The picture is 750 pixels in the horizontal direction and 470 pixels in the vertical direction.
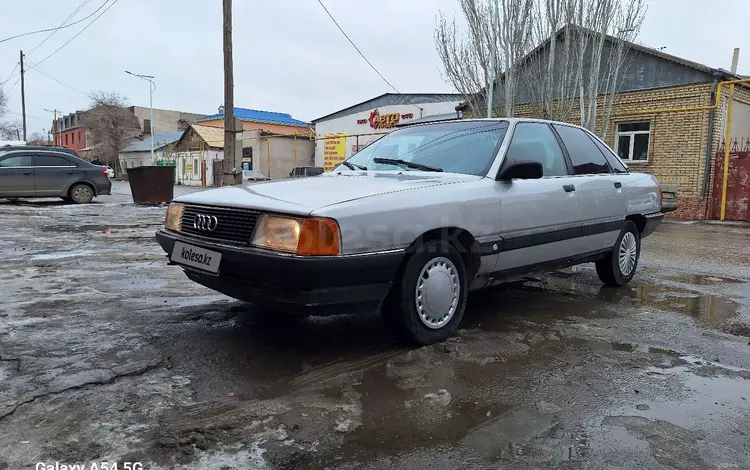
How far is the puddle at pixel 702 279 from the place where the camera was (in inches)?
227

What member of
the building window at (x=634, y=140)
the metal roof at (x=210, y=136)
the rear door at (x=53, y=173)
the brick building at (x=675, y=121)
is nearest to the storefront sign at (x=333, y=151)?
the metal roof at (x=210, y=136)

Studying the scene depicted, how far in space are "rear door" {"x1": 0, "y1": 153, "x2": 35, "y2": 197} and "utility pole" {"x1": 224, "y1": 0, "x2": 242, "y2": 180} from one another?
5977 millimetres

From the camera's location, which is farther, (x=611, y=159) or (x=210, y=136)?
(x=210, y=136)

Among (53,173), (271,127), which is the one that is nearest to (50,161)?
(53,173)

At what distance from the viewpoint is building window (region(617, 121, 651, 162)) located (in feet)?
50.4

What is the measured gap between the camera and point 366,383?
2.89m

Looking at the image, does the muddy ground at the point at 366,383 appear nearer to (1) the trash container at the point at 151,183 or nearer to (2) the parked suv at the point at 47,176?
(1) the trash container at the point at 151,183

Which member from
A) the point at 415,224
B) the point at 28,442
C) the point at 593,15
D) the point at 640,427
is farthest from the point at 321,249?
the point at 593,15

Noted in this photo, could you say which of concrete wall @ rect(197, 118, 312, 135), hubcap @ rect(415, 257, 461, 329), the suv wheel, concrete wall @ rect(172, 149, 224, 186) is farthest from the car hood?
concrete wall @ rect(197, 118, 312, 135)

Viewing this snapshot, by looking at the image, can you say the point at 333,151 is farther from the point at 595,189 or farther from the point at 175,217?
the point at 175,217

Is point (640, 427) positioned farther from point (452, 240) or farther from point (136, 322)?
point (136, 322)

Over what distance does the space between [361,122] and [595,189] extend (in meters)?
28.1

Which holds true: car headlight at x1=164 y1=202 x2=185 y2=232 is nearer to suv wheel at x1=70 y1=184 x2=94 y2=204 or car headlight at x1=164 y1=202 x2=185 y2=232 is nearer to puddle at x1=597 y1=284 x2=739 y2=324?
puddle at x1=597 y1=284 x2=739 y2=324

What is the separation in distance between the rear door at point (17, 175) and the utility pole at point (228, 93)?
598cm
